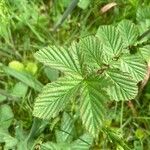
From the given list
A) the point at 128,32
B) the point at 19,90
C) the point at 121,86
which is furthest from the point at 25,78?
the point at 121,86

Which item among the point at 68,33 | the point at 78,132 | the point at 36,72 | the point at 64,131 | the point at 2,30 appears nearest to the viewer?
the point at 2,30

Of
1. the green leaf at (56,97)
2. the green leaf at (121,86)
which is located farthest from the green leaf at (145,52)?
the green leaf at (56,97)

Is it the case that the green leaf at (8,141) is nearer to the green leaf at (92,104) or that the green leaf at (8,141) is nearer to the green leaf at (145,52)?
the green leaf at (92,104)

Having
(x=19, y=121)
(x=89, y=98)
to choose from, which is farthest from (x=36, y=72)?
(x=89, y=98)

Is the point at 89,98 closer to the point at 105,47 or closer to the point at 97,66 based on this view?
the point at 97,66

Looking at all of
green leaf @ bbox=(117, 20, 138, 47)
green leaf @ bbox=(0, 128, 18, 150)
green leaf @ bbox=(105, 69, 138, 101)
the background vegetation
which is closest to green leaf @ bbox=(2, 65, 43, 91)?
the background vegetation

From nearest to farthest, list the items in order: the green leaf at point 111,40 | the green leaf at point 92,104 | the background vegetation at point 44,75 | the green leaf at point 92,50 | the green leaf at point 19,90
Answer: the green leaf at point 92,104 → the green leaf at point 92,50 → the green leaf at point 111,40 → the background vegetation at point 44,75 → the green leaf at point 19,90
